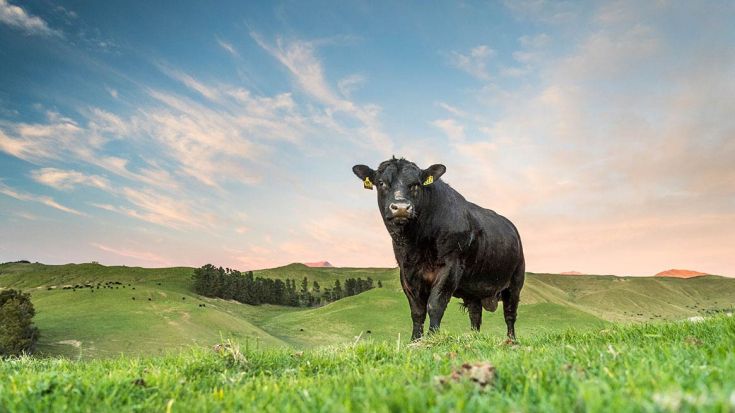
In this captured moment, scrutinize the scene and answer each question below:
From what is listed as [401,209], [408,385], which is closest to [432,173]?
[401,209]

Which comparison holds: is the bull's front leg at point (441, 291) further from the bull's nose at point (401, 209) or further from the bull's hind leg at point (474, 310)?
the bull's hind leg at point (474, 310)

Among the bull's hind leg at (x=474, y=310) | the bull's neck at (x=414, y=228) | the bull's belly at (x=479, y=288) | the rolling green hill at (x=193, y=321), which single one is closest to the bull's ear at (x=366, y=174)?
the bull's neck at (x=414, y=228)

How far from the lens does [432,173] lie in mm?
11273

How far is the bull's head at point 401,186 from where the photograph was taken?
9.91m

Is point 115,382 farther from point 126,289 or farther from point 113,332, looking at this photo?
point 126,289

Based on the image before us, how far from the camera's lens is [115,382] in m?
4.00

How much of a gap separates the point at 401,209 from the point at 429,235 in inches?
57.7

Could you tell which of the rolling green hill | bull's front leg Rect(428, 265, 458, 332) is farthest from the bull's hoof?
the rolling green hill

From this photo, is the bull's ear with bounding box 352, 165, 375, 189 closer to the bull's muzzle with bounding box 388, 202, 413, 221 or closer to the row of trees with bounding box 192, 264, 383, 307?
the bull's muzzle with bounding box 388, 202, 413, 221

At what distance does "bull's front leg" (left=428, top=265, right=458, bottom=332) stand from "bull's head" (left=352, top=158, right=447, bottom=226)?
5.11 ft

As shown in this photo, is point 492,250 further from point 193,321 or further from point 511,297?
point 193,321

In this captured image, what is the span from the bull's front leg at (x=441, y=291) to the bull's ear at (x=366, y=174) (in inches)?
108

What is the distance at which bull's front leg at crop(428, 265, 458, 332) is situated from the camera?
10182mm

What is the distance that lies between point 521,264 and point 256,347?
38.2ft
